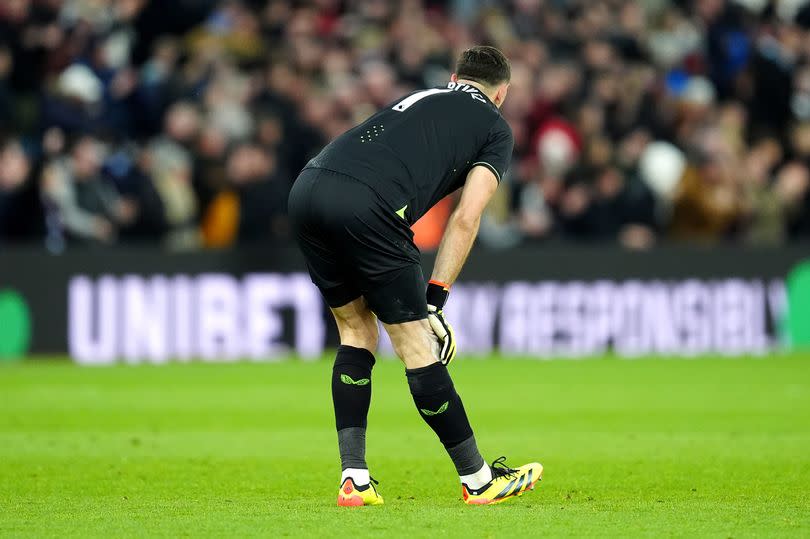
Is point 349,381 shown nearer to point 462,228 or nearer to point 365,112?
point 462,228

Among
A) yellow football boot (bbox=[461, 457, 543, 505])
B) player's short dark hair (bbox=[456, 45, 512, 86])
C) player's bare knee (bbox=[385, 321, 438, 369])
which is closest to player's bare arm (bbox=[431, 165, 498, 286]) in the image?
player's bare knee (bbox=[385, 321, 438, 369])

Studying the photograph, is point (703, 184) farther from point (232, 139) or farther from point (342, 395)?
point (342, 395)

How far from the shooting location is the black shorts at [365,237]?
6996mm

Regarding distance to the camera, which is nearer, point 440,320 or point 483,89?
point 440,320

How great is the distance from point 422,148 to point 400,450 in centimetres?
328

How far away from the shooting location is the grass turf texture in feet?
22.1

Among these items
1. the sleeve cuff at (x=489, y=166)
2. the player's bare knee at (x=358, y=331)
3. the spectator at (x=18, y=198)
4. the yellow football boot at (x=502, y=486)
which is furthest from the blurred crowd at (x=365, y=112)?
the yellow football boot at (x=502, y=486)

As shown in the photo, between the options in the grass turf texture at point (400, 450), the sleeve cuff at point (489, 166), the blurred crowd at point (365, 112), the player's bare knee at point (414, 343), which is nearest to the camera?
the grass turf texture at point (400, 450)

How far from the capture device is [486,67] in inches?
294

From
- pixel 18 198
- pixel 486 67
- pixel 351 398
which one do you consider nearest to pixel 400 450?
pixel 351 398

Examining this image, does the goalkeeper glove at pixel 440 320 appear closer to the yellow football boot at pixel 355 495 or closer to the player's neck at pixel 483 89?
the yellow football boot at pixel 355 495

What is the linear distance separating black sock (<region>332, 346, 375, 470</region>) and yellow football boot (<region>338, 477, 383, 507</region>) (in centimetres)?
11

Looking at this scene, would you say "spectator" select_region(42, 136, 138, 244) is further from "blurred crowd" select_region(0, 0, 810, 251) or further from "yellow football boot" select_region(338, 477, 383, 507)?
"yellow football boot" select_region(338, 477, 383, 507)

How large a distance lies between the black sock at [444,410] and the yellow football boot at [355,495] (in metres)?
→ 0.44
